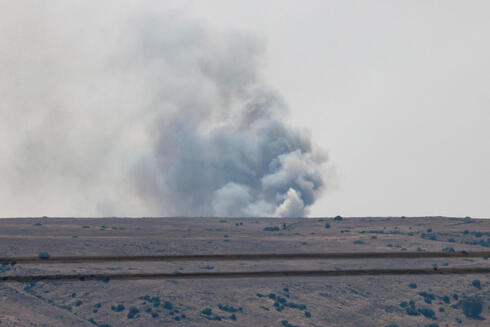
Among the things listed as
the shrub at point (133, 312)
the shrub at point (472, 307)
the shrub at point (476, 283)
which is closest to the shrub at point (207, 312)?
the shrub at point (133, 312)

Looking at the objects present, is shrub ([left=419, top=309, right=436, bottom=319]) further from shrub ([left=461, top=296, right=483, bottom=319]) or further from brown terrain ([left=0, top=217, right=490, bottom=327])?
shrub ([left=461, top=296, right=483, bottom=319])

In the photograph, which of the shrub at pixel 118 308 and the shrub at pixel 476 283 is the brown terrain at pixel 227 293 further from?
the shrub at pixel 476 283

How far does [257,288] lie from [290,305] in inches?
378

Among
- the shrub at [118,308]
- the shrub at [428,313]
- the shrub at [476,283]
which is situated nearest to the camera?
the shrub at [118,308]

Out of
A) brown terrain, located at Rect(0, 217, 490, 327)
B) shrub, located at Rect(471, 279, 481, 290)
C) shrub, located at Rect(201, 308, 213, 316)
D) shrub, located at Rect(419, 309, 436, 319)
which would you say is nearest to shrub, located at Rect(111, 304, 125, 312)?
brown terrain, located at Rect(0, 217, 490, 327)

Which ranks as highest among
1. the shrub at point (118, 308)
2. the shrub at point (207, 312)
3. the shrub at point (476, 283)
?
the shrub at point (476, 283)

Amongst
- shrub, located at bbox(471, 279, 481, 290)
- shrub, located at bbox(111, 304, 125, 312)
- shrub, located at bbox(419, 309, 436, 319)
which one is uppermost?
shrub, located at bbox(471, 279, 481, 290)

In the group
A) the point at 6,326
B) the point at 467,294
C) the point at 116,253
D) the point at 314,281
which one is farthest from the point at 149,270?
the point at 467,294

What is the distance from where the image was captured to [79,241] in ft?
559

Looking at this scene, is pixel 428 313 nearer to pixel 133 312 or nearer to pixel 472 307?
pixel 472 307

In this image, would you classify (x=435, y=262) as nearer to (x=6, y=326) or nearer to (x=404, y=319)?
(x=404, y=319)

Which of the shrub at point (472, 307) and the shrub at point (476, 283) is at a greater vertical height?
the shrub at point (476, 283)

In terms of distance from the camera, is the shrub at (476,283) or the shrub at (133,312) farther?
the shrub at (476,283)

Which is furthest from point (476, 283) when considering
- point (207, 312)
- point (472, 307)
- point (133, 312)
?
point (133, 312)
